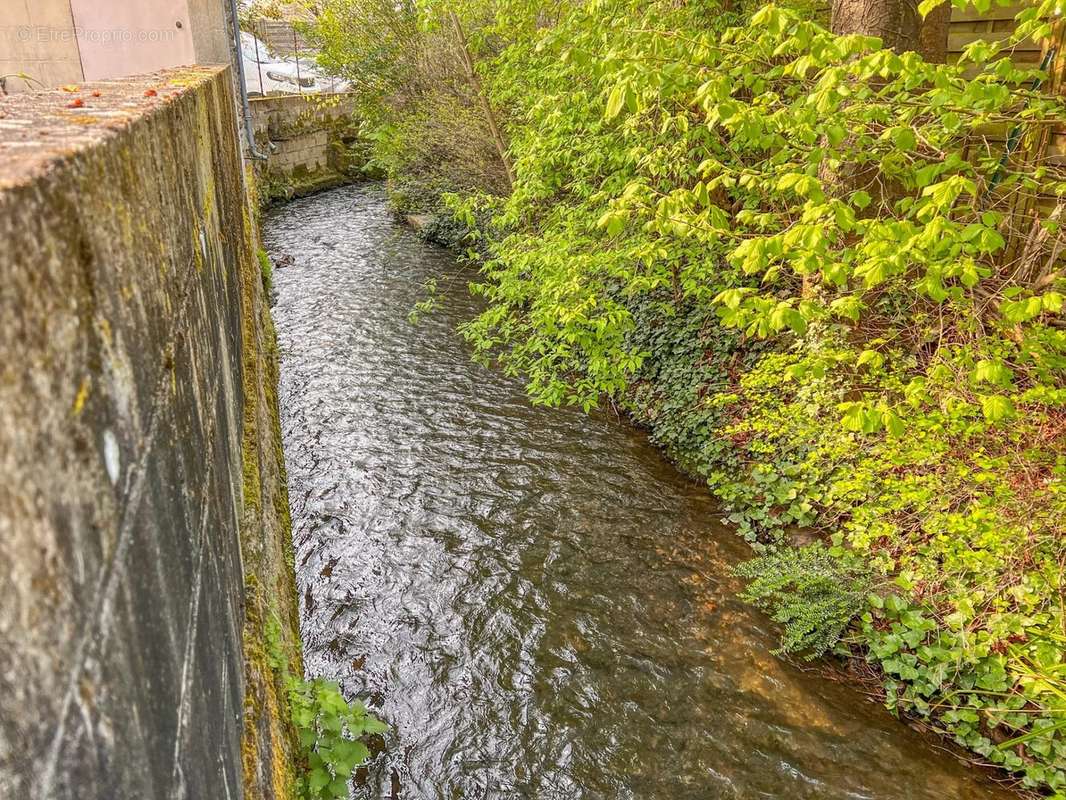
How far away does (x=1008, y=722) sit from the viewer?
446cm

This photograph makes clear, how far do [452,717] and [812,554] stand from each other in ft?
10.3

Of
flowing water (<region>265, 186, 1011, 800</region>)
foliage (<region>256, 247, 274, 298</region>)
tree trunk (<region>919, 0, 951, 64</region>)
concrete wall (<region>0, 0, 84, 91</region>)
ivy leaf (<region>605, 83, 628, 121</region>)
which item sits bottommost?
flowing water (<region>265, 186, 1011, 800</region>)

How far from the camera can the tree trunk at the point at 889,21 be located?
19.1 feet

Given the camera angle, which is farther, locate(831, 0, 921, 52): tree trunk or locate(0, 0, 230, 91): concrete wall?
locate(0, 0, 230, 91): concrete wall

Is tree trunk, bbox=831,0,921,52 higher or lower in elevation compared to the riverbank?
higher

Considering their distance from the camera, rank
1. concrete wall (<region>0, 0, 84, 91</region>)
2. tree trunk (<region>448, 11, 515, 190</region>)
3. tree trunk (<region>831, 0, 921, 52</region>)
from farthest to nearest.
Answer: tree trunk (<region>448, 11, 515, 190</region>)
concrete wall (<region>0, 0, 84, 91</region>)
tree trunk (<region>831, 0, 921, 52</region>)

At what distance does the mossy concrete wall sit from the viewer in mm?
810

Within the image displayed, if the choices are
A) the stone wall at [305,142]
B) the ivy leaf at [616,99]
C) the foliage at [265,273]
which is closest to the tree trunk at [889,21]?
the ivy leaf at [616,99]

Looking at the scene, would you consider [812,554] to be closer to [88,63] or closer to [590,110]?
[590,110]

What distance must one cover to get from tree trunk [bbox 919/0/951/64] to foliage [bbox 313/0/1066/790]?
42cm

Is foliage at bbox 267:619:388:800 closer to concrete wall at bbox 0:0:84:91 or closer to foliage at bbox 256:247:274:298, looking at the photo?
foliage at bbox 256:247:274:298

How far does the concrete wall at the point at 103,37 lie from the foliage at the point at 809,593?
9250 mm

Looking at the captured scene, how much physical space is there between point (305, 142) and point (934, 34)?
717 inches

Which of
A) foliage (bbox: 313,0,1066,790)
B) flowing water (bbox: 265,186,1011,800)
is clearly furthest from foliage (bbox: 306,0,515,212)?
flowing water (bbox: 265,186,1011,800)
